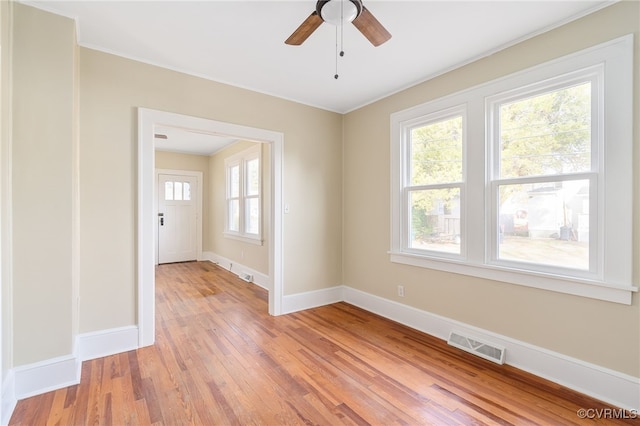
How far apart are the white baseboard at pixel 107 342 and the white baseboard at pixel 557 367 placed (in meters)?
2.73

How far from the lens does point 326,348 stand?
2695 mm

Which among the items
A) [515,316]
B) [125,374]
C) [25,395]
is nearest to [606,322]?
Answer: [515,316]

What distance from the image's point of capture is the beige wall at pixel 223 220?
15.7ft

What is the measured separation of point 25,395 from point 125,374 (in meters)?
0.55

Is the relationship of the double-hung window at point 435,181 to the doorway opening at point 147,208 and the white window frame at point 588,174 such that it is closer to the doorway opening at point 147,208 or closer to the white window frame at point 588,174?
the white window frame at point 588,174

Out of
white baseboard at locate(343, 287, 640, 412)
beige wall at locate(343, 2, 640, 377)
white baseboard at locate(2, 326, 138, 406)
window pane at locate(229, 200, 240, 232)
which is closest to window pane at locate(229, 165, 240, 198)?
window pane at locate(229, 200, 240, 232)

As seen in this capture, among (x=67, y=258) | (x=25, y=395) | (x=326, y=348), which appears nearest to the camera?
(x=25, y=395)

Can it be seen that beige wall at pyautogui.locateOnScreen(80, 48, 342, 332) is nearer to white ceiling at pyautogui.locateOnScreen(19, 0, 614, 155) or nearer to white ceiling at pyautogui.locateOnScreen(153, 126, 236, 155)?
white ceiling at pyautogui.locateOnScreen(19, 0, 614, 155)

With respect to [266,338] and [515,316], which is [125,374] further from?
[515,316]

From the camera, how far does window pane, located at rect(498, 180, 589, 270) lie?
2.10 metres

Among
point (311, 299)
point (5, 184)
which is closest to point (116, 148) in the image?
point (5, 184)

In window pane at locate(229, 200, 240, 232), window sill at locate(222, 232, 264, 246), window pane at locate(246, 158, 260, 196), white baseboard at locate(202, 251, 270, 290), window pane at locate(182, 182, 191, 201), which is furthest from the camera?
window pane at locate(182, 182, 191, 201)

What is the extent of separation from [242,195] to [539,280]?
4.69 metres

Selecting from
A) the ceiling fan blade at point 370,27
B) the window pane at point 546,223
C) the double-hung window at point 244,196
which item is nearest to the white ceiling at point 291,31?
the ceiling fan blade at point 370,27
